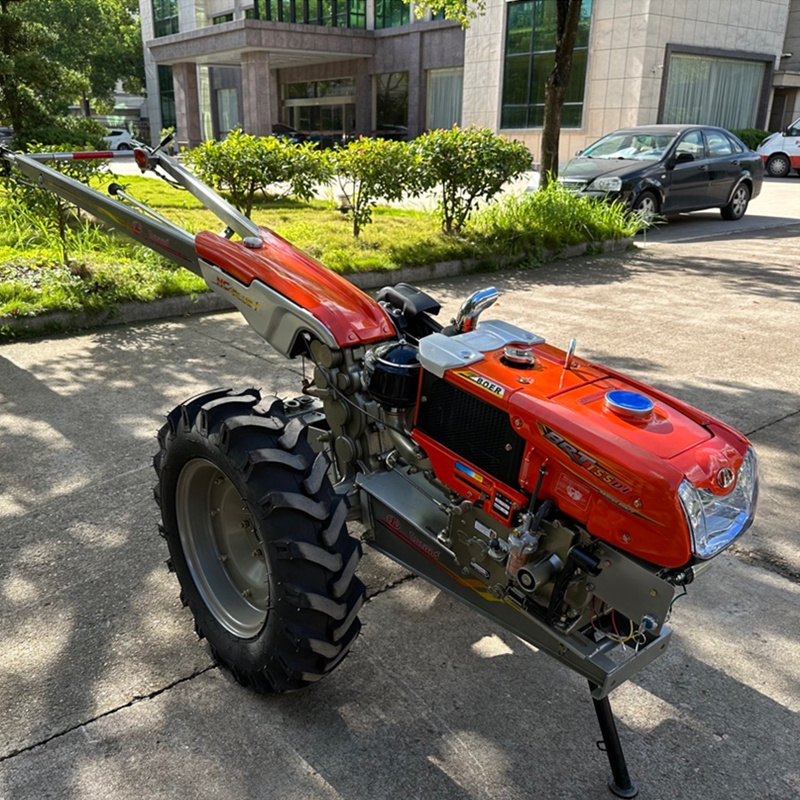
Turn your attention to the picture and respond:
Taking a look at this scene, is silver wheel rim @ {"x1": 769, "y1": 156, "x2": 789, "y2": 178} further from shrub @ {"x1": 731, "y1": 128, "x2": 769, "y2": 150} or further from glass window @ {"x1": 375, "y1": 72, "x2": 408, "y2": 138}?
glass window @ {"x1": 375, "y1": 72, "x2": 408, "y2": 138}

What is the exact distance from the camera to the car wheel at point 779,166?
23.6 meters

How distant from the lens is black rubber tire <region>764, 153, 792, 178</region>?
23.6 m

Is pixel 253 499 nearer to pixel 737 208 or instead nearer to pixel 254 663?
pixel 254 663

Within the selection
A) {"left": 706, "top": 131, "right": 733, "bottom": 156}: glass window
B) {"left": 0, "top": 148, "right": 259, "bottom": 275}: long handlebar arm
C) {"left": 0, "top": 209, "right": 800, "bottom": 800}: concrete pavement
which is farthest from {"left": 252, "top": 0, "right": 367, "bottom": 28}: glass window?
{"left": 0, "top": 209, "right": 800, "bottom": 800}: concrete pavement

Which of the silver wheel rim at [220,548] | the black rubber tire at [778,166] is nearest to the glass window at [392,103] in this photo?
the black rubber tire at [778,166]

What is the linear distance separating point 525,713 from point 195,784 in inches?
42.1

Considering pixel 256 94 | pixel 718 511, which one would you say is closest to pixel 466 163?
pixel 718 511

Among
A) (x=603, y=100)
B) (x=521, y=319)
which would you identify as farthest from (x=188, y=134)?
(x=521, y=319)

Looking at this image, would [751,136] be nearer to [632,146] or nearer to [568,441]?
[632,146]

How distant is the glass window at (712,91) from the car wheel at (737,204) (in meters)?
12.2

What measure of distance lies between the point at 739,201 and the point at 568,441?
1397 cm

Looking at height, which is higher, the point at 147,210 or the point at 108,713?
the point at 147,210

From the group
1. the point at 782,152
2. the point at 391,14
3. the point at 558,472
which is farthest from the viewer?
the point at 391,14

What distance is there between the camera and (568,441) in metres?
2.16
